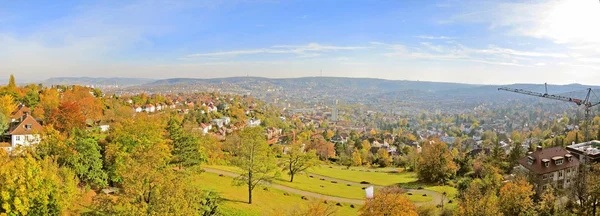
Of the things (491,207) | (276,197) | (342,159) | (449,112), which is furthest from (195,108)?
(449,112)

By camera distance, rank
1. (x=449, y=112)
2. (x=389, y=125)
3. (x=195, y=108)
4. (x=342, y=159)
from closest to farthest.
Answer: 1. (x=342, y=159)
2. (x=195, y=108)
3. (x=389, y=125)
4. (x=449, y=112)

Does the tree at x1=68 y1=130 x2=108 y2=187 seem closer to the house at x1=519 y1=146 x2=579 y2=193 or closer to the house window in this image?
the house at x1=519 y1=146 x2=579 y2=193

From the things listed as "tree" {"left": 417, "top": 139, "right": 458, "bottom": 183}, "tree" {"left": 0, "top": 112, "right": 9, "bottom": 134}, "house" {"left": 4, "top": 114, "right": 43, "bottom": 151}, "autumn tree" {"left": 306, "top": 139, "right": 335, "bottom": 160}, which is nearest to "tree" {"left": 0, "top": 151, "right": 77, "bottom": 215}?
"house" {"left": 4, "top": 114, "right": 43, "bottom": 151}

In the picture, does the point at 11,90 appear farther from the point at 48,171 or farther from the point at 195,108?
the point at 195,108

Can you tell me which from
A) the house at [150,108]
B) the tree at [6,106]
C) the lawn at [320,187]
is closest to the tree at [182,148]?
the lawn at [320,187]

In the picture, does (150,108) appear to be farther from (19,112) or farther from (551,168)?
(551,168)
